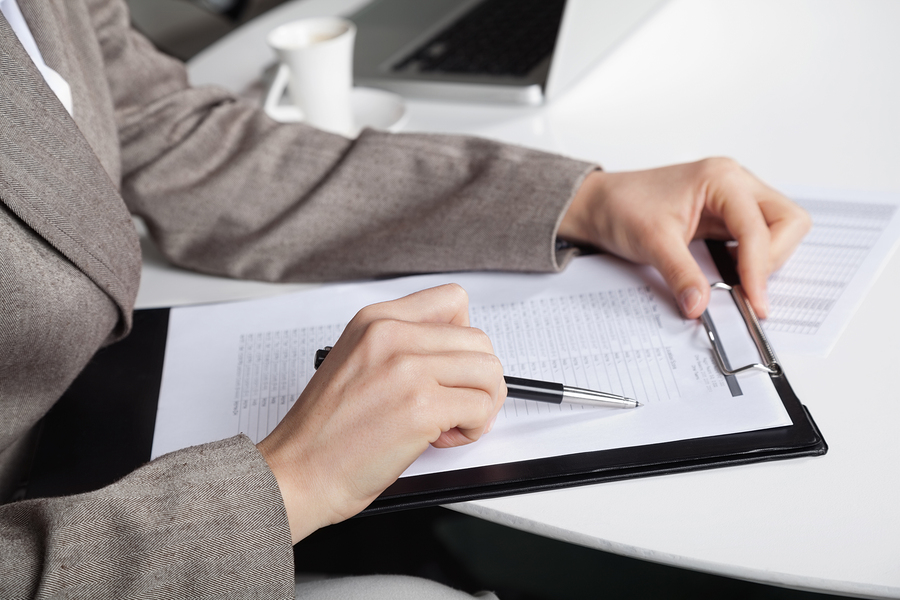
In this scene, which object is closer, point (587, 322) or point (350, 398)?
point (350, 398)

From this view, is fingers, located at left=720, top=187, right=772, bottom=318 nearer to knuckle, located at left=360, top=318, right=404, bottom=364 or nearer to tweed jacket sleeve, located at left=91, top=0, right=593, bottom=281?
tweed jacket sleeve, located at left=91, top=0, right=593, bottom=281

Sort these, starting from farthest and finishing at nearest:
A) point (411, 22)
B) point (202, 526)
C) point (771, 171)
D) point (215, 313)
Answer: point (411, 22)
point (771, 171)
point (215, 313)
point (202, 526)

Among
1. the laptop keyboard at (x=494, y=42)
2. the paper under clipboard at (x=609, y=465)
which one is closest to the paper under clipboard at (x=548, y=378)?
the paper under clipboard at (x=609, y=465)

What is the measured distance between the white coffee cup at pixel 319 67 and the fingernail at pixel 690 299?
500 millimetres

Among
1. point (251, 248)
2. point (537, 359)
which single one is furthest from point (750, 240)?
point (251, 248)

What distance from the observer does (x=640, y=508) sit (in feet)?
1.50

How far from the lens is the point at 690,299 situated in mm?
570

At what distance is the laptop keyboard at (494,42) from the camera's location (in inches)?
40.1

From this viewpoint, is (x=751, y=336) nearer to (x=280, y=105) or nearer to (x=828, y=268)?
(x=828, y=268)

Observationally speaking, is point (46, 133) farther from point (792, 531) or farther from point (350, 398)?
point (792, 531)

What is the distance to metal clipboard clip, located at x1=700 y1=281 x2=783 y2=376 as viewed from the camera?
1.70 ft

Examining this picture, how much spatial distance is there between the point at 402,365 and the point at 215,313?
0.27 metres

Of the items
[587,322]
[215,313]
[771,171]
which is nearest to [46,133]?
[215,313]

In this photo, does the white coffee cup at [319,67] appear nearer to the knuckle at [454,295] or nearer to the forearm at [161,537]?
the knuckle at [454,295]
